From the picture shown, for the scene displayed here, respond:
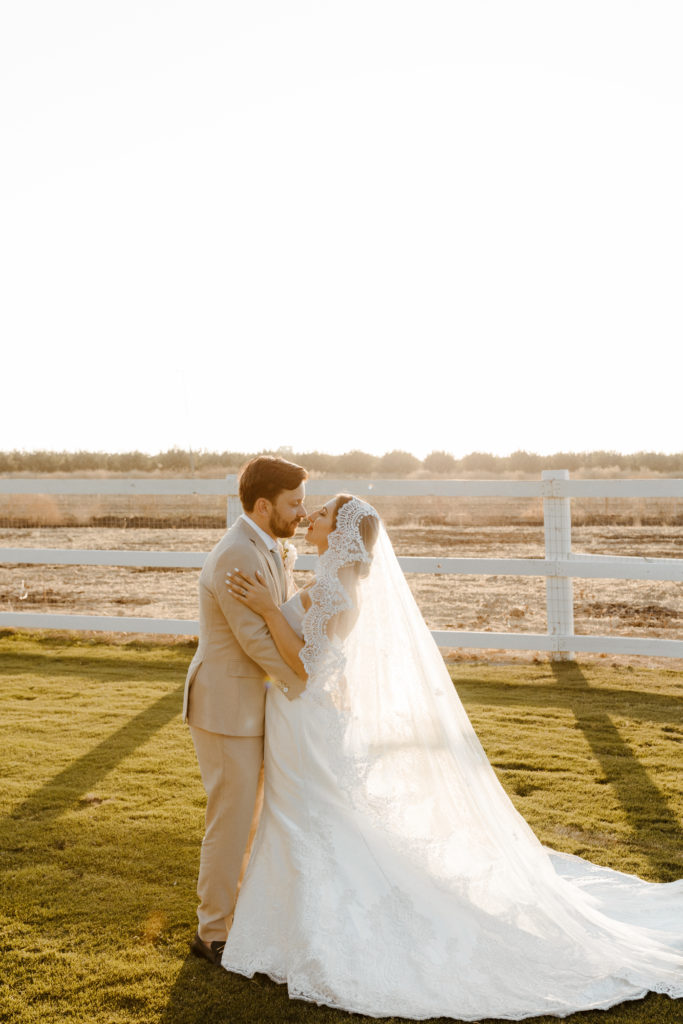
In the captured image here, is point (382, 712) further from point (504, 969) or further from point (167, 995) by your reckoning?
point (167, 995)

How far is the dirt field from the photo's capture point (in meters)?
10.2

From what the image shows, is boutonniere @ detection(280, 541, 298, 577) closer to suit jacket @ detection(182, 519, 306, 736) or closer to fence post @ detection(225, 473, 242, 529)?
suit jacket @ detection(182, 519, 306, 736)

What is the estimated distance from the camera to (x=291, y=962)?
289 cm

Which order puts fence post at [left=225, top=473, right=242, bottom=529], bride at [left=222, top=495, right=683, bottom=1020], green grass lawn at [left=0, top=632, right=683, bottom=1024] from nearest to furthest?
bride at [left=222, top=495, right=683, bottom=1020] < green grass lawn at [left=0, top=632, right=683, bottom=1024] < fence post at [left=225, top=473, right=242, bottom=529]

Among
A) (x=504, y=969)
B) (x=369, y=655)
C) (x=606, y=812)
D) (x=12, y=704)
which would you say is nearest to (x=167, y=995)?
(x=504, y=969)

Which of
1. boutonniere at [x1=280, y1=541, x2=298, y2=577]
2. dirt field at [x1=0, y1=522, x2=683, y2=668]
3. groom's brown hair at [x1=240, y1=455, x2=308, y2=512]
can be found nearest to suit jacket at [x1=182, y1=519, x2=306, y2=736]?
groom's brown hair at [x1=240, y1=455, x2=308, y2=512]

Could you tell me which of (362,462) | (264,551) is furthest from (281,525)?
(362,462)

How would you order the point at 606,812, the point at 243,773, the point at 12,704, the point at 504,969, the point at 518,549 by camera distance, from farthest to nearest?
the point at 518,549 < the point at 12,704 < the point at 606,812 < the point at 243,773 < the point at 504,969

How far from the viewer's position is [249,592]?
9.99ft

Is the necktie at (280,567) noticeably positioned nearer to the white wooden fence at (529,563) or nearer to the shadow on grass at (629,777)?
the shadow on grass at (629,777)

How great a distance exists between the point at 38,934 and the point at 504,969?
182 centimetres

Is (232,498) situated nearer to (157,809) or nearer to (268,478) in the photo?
(157,809)

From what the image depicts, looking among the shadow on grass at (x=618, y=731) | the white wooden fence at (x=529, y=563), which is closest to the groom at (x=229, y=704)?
the shadow on grass at (x=618, y=731)

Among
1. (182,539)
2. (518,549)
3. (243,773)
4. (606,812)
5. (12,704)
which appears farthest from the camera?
(182,539)
